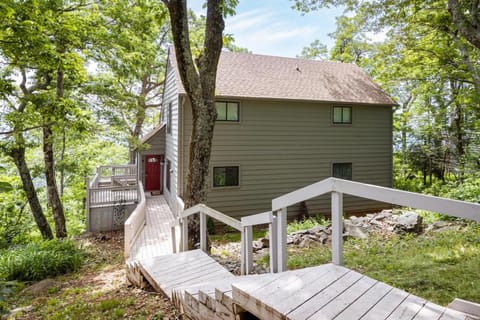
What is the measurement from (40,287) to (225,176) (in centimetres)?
687

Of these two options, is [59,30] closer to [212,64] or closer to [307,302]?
[212,64]

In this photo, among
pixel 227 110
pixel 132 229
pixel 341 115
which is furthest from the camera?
pixel 341 115

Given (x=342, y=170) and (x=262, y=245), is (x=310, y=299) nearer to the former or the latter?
(x=262, y=245)

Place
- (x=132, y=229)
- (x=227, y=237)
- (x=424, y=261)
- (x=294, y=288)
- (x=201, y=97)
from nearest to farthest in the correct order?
(x=294, y=288)
(x=424, y=261)
(x=201, y=97)
(x=132, y=229)
(x=227, y=237)

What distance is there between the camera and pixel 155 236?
9703mm

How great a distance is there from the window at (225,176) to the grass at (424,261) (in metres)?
4.99

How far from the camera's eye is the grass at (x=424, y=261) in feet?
12.1

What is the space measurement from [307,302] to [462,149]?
1828 centimetres

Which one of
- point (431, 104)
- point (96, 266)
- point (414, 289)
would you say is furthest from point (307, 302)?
point (431, 104)

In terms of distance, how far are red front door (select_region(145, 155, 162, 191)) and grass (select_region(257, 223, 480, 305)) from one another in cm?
1125

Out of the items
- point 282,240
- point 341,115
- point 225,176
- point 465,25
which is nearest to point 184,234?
point 282,240

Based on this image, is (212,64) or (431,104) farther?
(431,104)

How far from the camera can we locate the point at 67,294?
18.6 feet

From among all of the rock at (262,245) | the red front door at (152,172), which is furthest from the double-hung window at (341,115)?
the red front door at (152,172)
